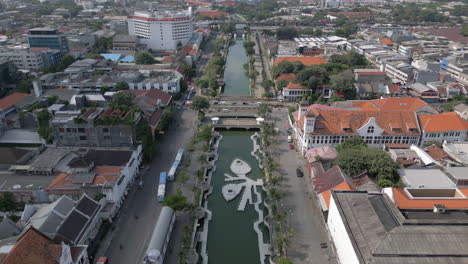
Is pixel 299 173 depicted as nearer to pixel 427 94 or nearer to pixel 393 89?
pixel 393 89

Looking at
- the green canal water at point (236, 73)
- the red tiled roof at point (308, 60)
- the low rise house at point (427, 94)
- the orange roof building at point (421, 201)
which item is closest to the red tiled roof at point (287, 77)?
the green canal water at point (236, 73)

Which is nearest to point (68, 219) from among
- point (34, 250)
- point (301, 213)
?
point (34, 250)

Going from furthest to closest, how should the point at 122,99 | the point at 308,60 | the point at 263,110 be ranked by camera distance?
the point at 308,60
the point at 263,110
the point at 122,99

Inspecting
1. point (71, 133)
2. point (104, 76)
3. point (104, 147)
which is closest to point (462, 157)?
point (104, 147)

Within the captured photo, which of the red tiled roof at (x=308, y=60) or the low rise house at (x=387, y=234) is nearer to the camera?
the low rise house at (x=387, y=234)

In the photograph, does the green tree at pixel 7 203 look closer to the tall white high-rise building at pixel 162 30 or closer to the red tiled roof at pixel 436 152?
the red tiled roof at pixel 436 152

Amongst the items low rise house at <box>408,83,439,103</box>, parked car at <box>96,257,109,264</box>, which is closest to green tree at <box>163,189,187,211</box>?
parked car at <box>96,257,109,264</box>
